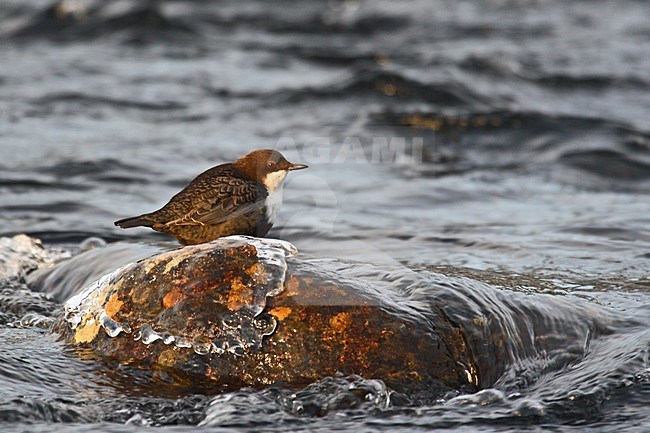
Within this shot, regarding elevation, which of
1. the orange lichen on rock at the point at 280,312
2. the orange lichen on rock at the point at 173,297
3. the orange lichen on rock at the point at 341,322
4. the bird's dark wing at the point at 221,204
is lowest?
the orange lichen on rock at the point at 341,322

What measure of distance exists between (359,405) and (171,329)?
2.88 ft

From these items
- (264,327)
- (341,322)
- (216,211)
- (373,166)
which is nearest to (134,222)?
(216,211)

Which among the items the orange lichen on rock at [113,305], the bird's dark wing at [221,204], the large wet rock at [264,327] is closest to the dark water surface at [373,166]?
the large wet rock at [264,327]

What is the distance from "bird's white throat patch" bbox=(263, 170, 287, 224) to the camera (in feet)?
17.1

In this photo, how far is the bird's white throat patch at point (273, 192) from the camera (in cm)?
520

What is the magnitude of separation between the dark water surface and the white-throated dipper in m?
0.51

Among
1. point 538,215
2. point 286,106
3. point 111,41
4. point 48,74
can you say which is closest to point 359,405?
point 538,215

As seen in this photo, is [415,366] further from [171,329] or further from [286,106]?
[286,106]

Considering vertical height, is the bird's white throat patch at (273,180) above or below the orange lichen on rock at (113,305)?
above

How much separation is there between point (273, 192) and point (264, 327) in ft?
3.56

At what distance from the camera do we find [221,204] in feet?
16.7

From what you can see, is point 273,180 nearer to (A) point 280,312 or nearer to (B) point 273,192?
(B) point 273,192

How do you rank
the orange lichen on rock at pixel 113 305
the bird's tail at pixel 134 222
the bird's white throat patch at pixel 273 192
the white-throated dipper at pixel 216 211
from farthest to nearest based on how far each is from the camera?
the bird's white throat patch at pixel 273 192 → the white-throated dipper at pixel 216 211 → the bird's tail at pixel 134 222 → the orange lichen on rock at pixel 113 305

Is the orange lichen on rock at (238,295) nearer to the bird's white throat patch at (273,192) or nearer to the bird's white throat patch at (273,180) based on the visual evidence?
the bird's white throat patch at (273,192)
